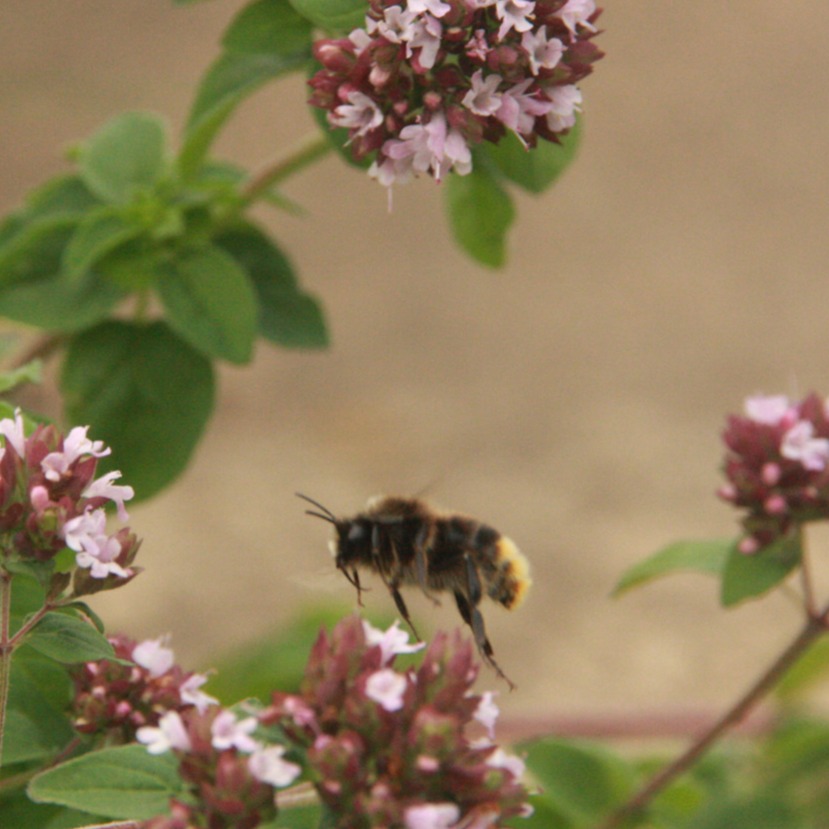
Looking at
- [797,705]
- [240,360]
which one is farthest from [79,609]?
[797,705]

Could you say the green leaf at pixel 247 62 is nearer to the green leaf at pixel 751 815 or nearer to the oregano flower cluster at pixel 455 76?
the oregano flower cluster at pixel 455 76

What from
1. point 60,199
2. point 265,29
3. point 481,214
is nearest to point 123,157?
point 60,199

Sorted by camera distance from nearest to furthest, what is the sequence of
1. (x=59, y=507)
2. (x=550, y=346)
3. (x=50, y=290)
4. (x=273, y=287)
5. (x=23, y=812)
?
(x=59, y=507) < (x=23, y=812) < (x=50, y=290) < (x=273, y=287) < (x=550, y=346)

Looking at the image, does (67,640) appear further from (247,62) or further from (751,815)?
(751,815)

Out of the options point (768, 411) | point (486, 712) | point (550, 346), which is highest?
point (550, 346)

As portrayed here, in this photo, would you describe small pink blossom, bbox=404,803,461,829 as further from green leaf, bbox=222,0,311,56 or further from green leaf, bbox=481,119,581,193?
green leaf, bbox=222,0,311,56
